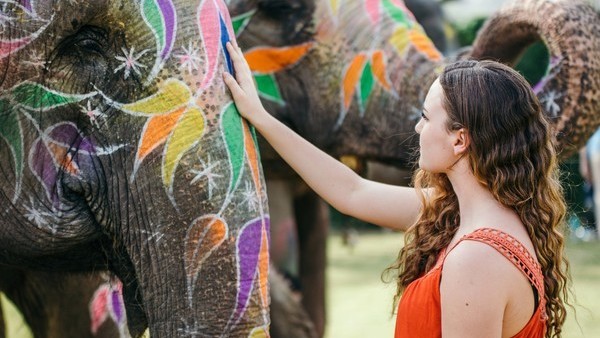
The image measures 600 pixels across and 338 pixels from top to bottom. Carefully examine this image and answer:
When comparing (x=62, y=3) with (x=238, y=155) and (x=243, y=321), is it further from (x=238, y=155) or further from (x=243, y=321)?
(x=243, y=321)

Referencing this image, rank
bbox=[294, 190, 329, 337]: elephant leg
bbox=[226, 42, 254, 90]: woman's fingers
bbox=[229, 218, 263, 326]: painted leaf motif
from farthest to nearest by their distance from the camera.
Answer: bbox=[294, 190, 329, 337]: elephant leg < bbox=[226, 42, 254, 90]: woman's fingers < bbox=[229, 218, 263, 326]: painted leaf motif

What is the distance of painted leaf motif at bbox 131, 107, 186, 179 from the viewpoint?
8.10 feet

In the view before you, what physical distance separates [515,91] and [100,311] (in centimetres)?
211

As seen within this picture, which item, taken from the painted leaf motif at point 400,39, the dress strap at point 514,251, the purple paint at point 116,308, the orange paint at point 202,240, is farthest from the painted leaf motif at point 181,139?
the painted leaf motif at point 400,39

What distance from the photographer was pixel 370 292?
27.3 feet

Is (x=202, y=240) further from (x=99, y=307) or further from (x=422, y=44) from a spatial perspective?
(x=422, y=44)

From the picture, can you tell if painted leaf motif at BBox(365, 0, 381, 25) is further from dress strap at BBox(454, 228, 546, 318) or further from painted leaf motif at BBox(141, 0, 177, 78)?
dress strap at BBox(454, 228, 546, 318)

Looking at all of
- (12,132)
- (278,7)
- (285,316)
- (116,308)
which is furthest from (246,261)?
(285,316)

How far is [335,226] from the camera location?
14.0 meters

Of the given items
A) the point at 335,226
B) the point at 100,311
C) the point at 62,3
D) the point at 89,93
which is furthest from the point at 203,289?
the point at 335,226

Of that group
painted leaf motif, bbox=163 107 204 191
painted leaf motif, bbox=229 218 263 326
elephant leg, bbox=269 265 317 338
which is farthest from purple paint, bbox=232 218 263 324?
elephant leg, bbox=269 265 317 338

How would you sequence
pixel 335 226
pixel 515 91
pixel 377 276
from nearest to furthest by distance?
pixel 515 91 < pixel 377 276 < pixel 335 226

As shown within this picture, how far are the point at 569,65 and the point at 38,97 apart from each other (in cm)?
186

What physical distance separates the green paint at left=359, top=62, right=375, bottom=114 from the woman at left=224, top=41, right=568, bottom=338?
5.73 ft
